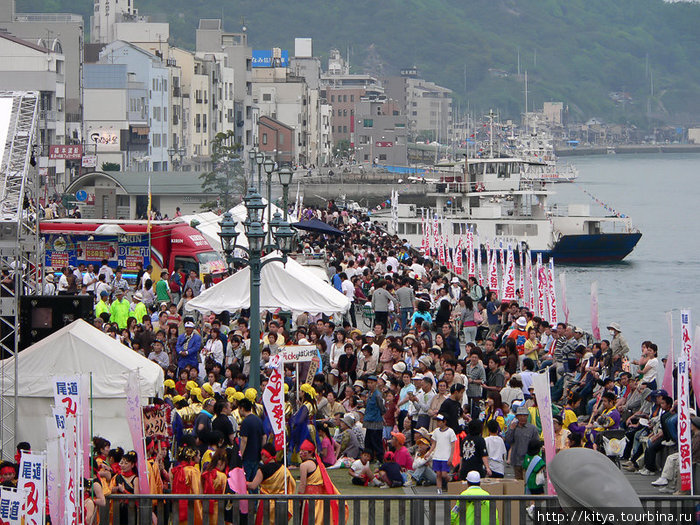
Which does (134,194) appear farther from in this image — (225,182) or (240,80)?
(240,80)

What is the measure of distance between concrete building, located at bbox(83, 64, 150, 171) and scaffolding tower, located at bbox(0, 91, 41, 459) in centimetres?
5802

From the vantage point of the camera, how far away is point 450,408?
1353 cm

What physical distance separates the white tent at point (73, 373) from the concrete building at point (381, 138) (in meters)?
135

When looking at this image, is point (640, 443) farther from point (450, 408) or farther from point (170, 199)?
point (170, 199)

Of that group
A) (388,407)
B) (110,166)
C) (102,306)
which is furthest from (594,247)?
(388,407)

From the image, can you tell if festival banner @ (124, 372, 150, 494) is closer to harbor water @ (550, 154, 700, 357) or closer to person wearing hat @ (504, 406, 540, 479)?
person wearing hat @ (504, 406, 540, 479)

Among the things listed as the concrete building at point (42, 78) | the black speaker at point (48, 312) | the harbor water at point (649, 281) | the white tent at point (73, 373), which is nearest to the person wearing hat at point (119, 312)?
the black speaker at point (48, 312)

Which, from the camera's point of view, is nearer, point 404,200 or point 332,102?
point 404,200

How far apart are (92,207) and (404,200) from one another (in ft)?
177

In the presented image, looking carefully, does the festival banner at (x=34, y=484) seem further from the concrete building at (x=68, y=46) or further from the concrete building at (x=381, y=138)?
the concrete building at (x=381, y=138)

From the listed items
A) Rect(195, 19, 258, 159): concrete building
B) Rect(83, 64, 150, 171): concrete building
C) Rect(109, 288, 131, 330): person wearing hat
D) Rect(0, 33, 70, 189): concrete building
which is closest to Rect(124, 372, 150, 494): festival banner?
Rect(109, 288, 131, 330): person wearing hat

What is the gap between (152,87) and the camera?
7856cm

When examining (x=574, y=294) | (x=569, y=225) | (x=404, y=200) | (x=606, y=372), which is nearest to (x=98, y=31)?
(x=404, y=200)

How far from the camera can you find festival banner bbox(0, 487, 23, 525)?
8.64m
